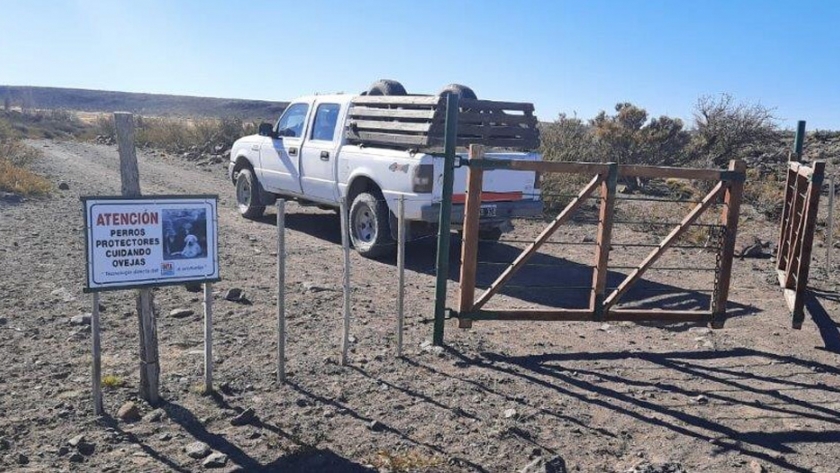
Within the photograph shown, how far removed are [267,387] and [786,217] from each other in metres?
6.17

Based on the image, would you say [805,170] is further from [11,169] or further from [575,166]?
[11,169]

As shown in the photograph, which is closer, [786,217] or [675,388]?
[675,388]

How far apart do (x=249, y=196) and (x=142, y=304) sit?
7.96 m

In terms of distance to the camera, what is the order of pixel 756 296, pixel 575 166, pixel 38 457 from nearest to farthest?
1. pixel 38 457
2. pixel 575 166
3. pixel 756 296

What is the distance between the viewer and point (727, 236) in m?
6.19

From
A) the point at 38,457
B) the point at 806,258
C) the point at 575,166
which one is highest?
the point at 575,166

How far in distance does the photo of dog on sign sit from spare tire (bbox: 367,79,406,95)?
594 cm

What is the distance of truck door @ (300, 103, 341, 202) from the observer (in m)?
10.1

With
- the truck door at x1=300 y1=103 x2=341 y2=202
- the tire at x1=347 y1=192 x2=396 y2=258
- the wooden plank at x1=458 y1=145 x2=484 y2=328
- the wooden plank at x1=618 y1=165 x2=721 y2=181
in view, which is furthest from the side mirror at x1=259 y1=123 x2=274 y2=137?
the wooden plank at x1=618 y1=165 x2=721 y2=181

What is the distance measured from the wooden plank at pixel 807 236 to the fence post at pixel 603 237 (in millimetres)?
1889

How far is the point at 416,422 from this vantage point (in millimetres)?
4609

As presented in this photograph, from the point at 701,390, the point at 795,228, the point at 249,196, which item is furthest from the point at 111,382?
the point at 249,196

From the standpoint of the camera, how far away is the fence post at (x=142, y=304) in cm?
448

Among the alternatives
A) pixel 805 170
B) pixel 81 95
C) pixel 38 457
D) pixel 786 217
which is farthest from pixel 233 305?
pixel 81 95
